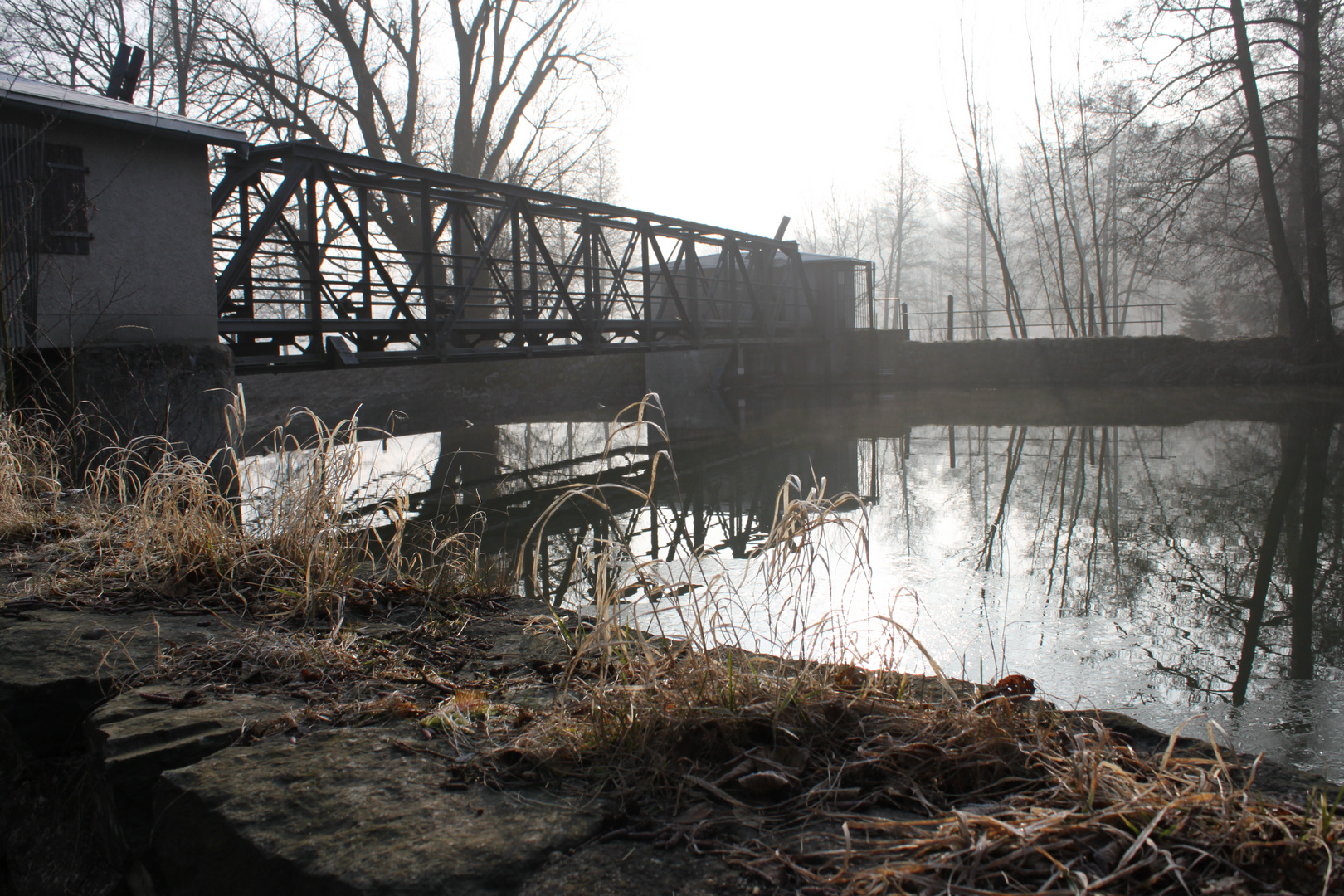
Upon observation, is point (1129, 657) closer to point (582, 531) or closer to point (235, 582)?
point (235, 582)

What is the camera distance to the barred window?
6.71 metres

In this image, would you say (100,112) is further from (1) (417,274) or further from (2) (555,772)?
(2) (555,772)

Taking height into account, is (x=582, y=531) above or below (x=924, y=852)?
below

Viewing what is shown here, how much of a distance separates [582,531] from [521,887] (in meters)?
5.62

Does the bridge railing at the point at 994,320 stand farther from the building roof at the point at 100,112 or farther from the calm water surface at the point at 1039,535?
the building roof at the point at 100,112

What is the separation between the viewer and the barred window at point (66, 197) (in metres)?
6.71

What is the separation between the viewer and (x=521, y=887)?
1.40 m

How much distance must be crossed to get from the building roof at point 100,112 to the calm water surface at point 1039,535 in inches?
132

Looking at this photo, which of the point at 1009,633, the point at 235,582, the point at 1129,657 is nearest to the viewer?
the point at 235,582

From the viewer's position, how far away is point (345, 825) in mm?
1560

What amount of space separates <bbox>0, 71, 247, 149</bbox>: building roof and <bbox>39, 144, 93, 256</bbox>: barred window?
0.96 feet

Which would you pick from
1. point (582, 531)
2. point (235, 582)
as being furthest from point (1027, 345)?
point (235, 582)

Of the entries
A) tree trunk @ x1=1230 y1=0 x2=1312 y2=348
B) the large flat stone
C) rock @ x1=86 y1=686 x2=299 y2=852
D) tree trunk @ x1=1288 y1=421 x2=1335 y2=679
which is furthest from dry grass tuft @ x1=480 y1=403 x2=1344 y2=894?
tree trunk @ x1=1230 y1=0 x2=1312 y2=348

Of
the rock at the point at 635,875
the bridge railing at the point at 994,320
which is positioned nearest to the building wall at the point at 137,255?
the rock at the point at 635,875
